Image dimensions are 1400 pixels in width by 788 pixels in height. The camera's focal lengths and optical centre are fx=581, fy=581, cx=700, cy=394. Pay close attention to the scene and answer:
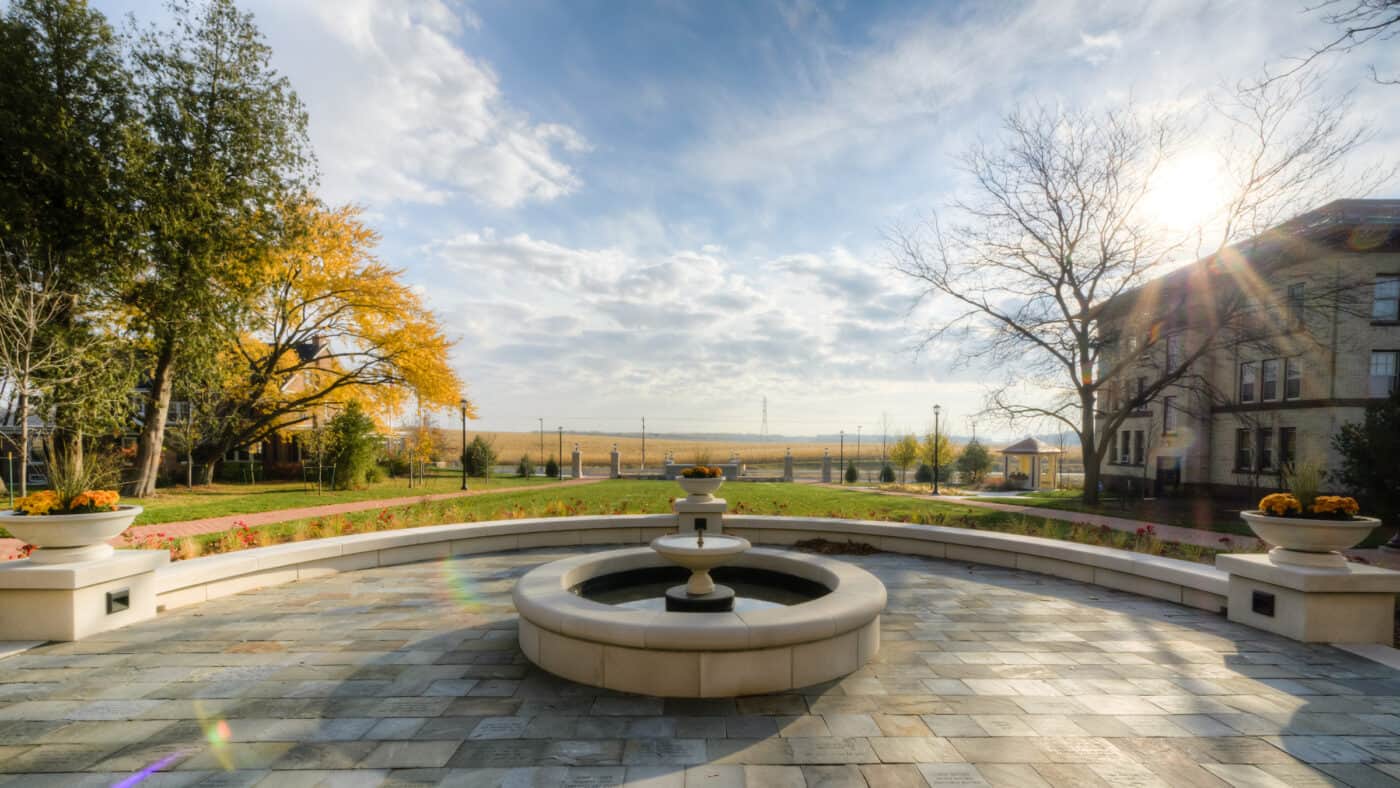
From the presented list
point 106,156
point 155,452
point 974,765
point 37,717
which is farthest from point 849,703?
point 155,452

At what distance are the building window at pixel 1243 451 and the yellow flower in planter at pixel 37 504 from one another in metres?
36.9

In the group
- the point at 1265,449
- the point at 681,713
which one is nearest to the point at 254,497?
the point at 681,713

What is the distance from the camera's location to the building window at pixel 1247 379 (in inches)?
1035

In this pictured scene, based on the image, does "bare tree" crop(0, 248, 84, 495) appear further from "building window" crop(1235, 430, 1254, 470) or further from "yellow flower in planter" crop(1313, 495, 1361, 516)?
"building window" crop(1235, 430, 1254, 470)

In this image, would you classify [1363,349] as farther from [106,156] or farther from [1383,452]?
[106,156]

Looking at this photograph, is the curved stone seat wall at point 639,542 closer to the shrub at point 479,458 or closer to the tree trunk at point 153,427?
the tree trunk at point 153,427

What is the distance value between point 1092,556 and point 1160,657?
3.36m

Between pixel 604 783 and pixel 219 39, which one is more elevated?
pixel 219 39

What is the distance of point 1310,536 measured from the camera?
6.16m

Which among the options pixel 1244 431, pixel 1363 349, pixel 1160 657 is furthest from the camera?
pixel 1244 431

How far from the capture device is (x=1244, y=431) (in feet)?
85.7

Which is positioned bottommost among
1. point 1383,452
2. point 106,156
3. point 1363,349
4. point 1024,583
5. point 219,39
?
point 1024,583

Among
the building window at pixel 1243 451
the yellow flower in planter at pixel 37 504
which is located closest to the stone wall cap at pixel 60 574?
the yellow flower in planter at pixel 37 504

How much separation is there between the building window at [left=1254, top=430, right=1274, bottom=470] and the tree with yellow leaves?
35.4 meters
